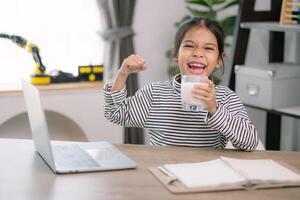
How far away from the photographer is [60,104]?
3.29 metres

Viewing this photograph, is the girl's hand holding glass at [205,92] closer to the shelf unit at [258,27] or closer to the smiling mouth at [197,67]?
the smiling mouth at [197,67]

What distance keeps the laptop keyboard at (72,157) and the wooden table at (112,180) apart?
5 cm

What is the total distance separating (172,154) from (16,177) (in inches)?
18.5

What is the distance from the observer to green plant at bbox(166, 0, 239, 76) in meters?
3.58

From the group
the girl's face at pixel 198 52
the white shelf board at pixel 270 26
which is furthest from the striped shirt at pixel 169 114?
the white shelf board at pixel 270 26

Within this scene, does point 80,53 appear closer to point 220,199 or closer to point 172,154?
point 172,154

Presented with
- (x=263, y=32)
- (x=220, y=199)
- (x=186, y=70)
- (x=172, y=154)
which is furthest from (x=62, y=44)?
(x=220, y=199)

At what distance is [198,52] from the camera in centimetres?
191

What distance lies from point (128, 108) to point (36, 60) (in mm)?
1474

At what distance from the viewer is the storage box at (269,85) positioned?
3.11m

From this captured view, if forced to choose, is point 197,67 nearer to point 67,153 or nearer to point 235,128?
point 235,128

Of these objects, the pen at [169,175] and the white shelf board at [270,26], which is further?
the white shelf board at [270,26]

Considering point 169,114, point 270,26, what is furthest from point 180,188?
point 270,26

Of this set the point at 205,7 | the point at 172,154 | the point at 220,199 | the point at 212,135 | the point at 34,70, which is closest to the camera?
the point at 220,199
